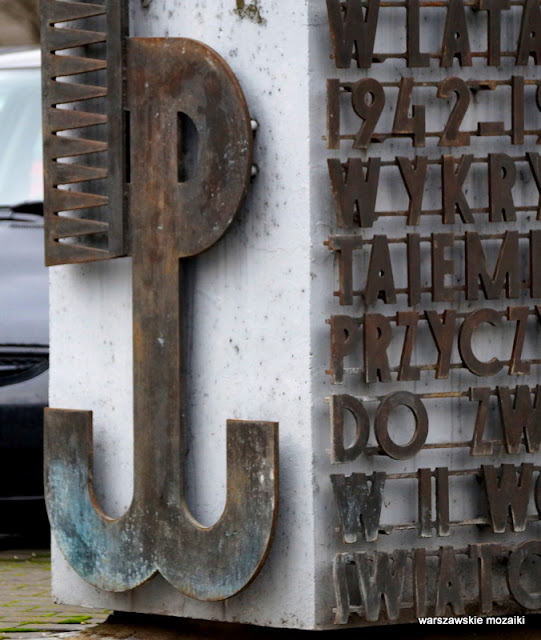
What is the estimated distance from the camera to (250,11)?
5801 millimetres

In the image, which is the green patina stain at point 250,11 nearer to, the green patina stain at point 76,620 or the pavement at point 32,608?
the pavement at point 32,608

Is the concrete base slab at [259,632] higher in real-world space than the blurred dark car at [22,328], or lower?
lower

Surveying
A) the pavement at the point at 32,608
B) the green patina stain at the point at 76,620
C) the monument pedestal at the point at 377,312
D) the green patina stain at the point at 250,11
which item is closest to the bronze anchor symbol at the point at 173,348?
the monument pedestal at the point at 377,312

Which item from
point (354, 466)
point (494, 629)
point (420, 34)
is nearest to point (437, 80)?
point (420, 34)

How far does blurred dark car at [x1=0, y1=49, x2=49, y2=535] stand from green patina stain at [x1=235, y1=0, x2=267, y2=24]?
2.62 meters

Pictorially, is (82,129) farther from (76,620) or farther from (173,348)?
(76,620)

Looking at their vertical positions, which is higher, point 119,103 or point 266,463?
point 119,103

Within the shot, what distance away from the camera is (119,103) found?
5.99 metres

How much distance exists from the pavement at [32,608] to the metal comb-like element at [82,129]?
1.34 metres

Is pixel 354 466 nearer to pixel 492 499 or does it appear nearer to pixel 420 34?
pixel 492 499

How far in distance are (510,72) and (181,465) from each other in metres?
1.64

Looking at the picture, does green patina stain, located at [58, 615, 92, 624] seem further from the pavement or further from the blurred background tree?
the blurred background tree

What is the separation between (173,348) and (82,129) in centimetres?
84

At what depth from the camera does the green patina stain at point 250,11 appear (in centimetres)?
578
